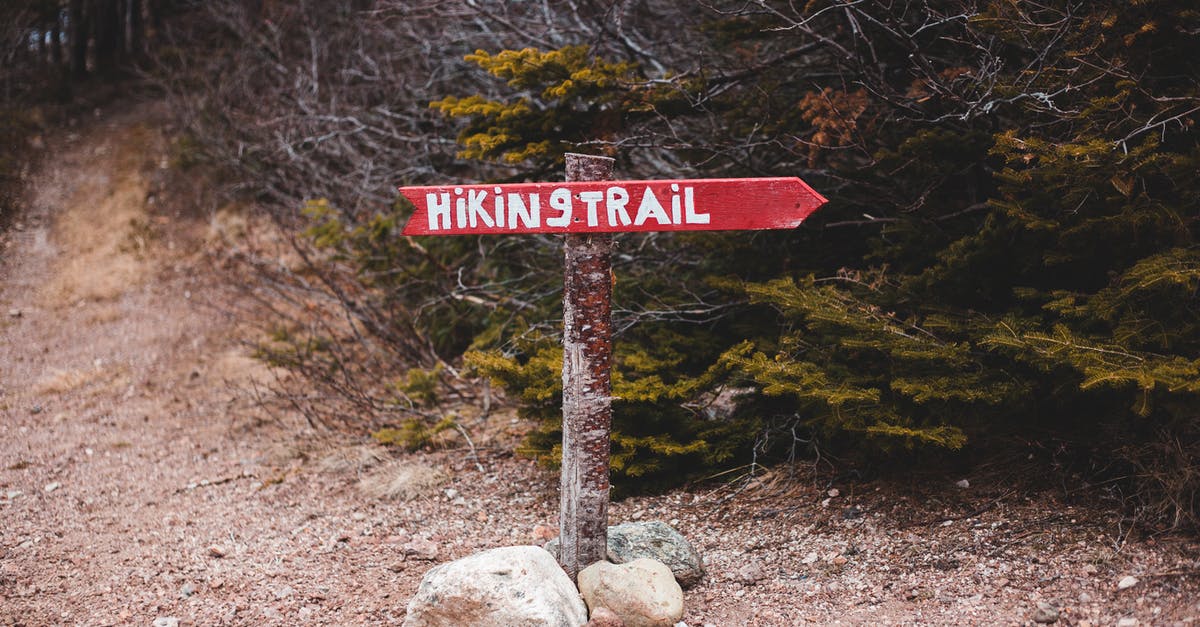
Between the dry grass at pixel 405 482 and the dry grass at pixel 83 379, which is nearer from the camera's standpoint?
the dry grass at pixel 405 482

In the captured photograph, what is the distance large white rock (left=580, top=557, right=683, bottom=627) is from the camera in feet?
11.9

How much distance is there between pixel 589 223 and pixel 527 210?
292 mm

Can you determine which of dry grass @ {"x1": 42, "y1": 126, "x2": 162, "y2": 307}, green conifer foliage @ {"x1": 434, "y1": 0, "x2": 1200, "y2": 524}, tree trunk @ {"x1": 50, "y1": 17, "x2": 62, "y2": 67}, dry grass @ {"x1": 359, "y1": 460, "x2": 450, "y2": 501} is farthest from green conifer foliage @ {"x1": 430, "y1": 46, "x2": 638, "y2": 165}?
tree trunk @ {"x1": 50, "y1": 17, "x2": 62, "y2": 67}

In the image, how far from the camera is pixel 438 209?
3.76 metres

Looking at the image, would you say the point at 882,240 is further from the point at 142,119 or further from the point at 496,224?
the point at 142,119

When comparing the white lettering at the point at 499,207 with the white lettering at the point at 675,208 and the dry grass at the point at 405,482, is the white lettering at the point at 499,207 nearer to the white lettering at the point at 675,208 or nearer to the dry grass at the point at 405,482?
the white lettering at the point at 675,208

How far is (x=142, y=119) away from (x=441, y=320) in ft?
41.0

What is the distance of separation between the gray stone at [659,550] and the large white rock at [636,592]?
244 mm

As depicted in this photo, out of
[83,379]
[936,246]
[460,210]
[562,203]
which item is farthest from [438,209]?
[83,379]

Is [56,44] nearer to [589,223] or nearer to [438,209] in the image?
[438,209]

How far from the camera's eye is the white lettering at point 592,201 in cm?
367

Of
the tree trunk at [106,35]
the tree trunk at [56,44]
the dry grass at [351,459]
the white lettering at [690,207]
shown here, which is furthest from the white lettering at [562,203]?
the tree trunk at [106,35]

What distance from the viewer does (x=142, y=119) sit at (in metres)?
17.2

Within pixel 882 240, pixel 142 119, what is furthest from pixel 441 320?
pixel 142 119
